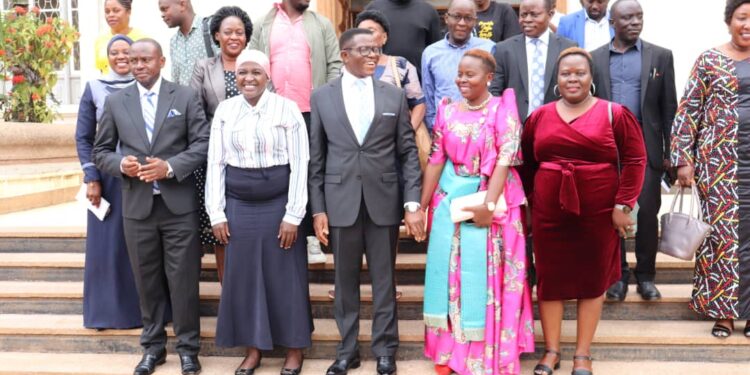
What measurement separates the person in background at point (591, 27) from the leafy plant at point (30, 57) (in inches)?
218

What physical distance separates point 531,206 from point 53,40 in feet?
19.6

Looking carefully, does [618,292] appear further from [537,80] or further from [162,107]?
[162,107]

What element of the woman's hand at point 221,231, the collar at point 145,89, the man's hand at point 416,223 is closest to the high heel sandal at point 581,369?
the man's hand at point 416,223

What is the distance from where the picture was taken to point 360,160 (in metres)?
A: 4.40

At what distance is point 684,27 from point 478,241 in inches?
→ 199

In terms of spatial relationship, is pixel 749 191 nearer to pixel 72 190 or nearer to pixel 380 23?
pixel 380 23

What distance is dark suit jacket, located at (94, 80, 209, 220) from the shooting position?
179 inches

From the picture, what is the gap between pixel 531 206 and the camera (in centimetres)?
458

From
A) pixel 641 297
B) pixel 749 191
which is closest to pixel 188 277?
pixel 641 297

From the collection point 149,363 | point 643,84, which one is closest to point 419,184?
point 643,84

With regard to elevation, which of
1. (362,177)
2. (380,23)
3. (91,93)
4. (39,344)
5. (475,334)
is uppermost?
(380,23)

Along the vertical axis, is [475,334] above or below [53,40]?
below

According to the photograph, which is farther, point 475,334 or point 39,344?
point 39,344

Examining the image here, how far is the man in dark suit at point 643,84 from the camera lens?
492cm
